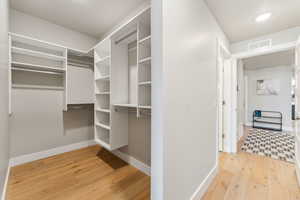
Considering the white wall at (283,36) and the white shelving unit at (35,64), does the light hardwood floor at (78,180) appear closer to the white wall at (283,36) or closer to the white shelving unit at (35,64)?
the white shelving unit at (35,64)

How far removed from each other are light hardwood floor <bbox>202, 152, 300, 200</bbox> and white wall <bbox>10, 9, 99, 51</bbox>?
11.8 ft

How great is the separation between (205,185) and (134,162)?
1115mm

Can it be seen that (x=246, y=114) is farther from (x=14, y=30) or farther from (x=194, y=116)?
(x=14, y=30)

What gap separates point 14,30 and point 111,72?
1.80m

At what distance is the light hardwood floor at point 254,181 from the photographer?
1530mm

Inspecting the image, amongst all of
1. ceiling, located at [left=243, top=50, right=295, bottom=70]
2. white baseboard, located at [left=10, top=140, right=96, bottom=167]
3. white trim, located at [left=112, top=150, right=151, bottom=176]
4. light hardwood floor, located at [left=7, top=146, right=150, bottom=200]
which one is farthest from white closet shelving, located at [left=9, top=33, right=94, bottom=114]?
ceiling, located at [left=243, top=50, right=295, bottom=70]

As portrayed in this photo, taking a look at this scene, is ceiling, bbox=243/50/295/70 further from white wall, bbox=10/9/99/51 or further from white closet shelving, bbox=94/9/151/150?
white wall, bbox=10/9/99/51

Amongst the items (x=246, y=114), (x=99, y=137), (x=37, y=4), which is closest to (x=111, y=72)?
(x=99, y=137)

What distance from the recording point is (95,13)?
2162mm

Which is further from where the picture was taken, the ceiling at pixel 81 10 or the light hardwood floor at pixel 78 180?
the ceiling at pixel 81 10

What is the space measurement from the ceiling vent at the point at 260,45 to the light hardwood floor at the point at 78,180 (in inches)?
123

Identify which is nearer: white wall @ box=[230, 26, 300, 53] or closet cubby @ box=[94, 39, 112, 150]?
white wall @ box=[230, 26, 300, 53]

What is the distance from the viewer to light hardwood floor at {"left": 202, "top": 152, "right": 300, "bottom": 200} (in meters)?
1.53

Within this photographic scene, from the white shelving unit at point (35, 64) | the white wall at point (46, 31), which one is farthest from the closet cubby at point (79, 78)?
the white wall at point (46, 31)
